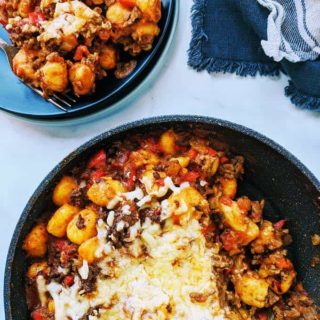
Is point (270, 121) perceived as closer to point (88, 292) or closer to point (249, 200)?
point (249, 200)

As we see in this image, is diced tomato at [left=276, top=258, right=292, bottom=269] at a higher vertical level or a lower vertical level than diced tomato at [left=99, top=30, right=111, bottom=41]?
lower

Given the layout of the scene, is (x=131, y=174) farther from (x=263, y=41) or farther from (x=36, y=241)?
(x=263, y=41)

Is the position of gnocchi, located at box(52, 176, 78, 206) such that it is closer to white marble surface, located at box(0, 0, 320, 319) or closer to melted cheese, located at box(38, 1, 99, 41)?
white marble surface, located at box(0, 0, 320, 319)

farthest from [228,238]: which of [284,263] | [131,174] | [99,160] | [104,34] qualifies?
[104,34]

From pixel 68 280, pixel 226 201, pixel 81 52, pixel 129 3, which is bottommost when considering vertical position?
pixel 68 280

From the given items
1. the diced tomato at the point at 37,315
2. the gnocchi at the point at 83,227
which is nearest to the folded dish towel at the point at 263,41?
the gnocchi at the point at 83,227

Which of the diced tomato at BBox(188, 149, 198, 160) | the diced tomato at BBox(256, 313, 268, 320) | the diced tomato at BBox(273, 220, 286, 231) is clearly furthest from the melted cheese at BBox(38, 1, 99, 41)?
the diced tomato at BBox(256, 313, 268, 320)

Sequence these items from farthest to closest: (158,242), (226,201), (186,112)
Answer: (186,112), (226,201), (158,242)
